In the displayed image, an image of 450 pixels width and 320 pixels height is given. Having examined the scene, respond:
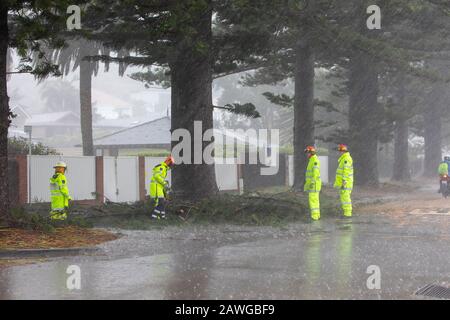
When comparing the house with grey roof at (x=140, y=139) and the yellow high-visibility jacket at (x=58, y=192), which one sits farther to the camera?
the house with grey roof at (x=140, y=139)

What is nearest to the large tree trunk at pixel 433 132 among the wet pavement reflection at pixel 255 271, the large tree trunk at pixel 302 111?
the large tree trunk at pixel 302 111

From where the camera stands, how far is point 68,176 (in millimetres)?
22594

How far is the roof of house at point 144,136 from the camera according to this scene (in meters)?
35.8

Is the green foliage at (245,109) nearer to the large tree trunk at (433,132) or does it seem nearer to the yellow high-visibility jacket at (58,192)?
the yellow high-visibility jacket at (58,192)

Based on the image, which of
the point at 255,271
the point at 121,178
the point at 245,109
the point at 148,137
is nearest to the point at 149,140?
the point at 148,137

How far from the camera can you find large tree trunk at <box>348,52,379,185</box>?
103 feet

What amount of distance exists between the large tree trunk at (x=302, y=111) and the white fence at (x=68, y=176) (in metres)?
7.70

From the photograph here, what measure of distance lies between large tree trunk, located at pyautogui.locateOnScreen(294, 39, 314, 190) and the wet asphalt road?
37.0ft

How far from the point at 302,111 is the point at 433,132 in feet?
77.6

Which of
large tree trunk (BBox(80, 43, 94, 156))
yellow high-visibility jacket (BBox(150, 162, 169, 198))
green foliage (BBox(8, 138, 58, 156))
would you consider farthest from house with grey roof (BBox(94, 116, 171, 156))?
yellow high-visibility jacket (BBox(150, 162, 169, 198))

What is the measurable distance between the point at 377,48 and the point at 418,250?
1221cm

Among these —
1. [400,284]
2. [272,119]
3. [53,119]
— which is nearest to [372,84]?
[400,284]

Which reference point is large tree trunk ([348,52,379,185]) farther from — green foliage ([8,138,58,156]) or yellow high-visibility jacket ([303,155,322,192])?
yellow high-visibility jacket ([303,155,322,192])

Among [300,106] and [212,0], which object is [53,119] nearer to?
[300,106]
